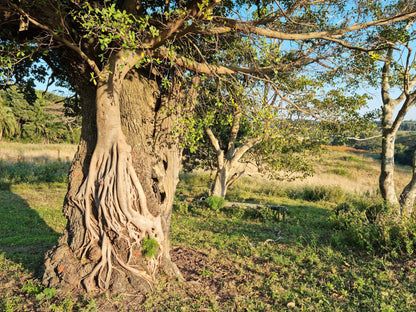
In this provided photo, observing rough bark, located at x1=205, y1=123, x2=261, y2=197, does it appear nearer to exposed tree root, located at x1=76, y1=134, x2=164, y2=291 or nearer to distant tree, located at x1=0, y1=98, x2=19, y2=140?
exposed tree root, located at x1=76, y1=134, x2=164, y2=291

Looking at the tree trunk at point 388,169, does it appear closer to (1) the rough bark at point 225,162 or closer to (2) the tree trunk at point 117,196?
(1) the rough bark at point 225,162

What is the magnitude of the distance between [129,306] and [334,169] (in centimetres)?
2471

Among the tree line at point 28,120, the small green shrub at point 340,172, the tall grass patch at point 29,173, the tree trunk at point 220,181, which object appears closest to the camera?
the tree trunk at point 220,181

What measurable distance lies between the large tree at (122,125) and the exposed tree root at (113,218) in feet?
0.04

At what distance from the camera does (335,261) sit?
199 inches

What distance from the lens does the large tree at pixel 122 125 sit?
3648 millimetres

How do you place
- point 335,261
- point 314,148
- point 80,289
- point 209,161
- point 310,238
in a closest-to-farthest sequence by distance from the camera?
point 80,289, point 335,261, point 310,238, point 314,148, point 209,161

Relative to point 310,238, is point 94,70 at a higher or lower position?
higher

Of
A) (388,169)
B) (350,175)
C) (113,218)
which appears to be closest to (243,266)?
(113,218)

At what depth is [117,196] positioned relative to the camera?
3.77m

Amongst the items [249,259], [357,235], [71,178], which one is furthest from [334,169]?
[71,178]

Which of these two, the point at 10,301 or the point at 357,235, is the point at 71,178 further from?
the point at 357,235

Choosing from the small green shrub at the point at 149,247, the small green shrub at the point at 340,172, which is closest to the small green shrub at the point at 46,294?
the small green shrub at the point at 149,247

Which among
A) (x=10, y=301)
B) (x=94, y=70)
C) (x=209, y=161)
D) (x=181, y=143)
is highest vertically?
(x=94, y=70)
